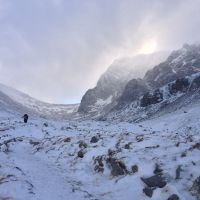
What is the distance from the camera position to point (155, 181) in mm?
14992

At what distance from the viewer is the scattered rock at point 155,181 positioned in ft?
48.5

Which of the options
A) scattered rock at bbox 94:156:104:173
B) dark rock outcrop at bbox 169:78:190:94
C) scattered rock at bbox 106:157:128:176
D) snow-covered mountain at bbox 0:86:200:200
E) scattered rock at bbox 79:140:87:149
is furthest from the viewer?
dark rock outcrop at bbox 169:78:190:94

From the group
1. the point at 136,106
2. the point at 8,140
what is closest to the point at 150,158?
the point at 8,140

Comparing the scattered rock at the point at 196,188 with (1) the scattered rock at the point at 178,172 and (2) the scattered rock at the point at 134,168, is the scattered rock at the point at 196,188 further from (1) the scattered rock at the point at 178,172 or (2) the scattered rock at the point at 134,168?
(2) the scattered rock at the point at 134,168

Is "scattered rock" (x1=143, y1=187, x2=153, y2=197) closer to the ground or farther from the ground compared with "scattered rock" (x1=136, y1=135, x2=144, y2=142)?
closer to the ground

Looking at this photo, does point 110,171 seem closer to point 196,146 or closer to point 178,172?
point 178,172

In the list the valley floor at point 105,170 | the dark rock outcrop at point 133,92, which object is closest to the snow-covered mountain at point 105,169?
the valley floor at point 105,170

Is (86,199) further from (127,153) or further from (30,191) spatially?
(127,153)

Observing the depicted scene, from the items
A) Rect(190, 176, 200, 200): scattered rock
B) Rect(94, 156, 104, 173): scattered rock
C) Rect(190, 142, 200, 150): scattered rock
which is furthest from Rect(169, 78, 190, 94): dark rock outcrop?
Rect(190, 176, 200, 200): scattered rock

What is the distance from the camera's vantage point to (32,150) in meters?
26.5

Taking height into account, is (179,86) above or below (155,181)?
above

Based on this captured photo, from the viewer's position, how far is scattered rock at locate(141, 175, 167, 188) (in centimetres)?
1479

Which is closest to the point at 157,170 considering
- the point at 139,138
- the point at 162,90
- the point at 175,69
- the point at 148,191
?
the point at 148,191

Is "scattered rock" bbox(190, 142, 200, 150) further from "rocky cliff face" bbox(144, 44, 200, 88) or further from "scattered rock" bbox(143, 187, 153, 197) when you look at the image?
"rocky cliff face" bbox(144, 44, 200, 88)
